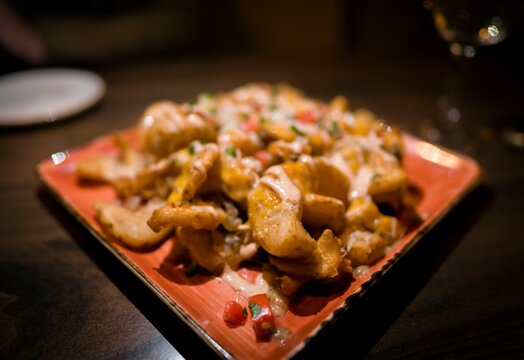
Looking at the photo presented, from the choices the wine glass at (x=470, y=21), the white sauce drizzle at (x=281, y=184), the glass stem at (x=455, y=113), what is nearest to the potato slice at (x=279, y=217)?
the white sauce drizzle at (x=281, y=184)

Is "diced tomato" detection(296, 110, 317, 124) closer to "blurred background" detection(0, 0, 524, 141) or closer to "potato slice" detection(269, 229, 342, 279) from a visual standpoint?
"potato slice" detection(269, 229, 342, 279)

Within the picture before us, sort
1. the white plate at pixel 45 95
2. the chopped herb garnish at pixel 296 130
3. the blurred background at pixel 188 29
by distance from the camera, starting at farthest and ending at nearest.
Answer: the blurred background at pixel 188 29 → the white plate at pixel 45 95 → the chopped herb garnish at pixel 296 130

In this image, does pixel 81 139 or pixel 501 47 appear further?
pixel 501 47

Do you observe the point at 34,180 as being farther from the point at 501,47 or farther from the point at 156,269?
the point at 501,47

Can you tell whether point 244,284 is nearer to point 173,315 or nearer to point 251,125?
point 173,315

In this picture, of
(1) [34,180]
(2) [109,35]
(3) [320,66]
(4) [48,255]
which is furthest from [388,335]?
(2) [109,35]

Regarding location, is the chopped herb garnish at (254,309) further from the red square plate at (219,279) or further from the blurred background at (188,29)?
the blurred background at (188,29)

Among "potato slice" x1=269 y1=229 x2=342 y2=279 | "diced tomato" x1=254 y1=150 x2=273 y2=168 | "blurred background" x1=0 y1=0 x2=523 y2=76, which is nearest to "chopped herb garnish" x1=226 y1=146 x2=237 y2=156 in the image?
"diced tomato" x1=254 y1=150 x2=273 y2=168
